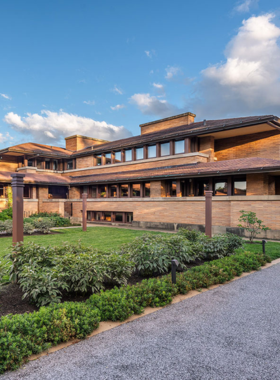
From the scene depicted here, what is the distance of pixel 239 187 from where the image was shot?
62.4 ft

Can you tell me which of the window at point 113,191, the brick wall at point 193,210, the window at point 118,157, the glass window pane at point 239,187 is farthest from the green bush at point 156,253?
the window at point 118,157

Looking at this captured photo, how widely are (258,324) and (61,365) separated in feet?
11.5

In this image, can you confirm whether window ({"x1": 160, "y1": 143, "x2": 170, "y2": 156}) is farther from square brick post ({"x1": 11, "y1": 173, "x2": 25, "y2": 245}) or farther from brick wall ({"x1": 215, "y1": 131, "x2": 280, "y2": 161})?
square brick post ({"x1": 11, "y1": 173, "x2": 25, "y2": 245})

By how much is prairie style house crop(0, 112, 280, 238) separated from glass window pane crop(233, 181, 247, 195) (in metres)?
0.07

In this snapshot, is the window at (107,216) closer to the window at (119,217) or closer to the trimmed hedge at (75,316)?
the window at (119,217)

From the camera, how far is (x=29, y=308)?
16.8 ft

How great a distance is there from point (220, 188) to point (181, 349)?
17.1 meters

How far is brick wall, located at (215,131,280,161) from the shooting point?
824 inches

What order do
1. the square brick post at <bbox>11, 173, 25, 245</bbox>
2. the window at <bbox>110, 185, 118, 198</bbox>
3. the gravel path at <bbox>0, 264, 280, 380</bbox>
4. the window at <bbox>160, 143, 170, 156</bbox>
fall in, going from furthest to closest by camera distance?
the window at <bbox>110, 185, 118, 198</bbox>
the window at <bbox>160, 143, 170, 156</bbox>
the square brick post at <bbox>11, 173, 25, 245</bbox>
the gravel path at <bbox>0, 264, 280, 380</bbox>

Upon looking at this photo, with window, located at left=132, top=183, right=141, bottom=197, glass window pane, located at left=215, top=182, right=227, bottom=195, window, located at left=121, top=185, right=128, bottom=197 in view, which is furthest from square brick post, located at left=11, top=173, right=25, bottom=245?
window, located at left=121, top=185, right=128, bottom=197

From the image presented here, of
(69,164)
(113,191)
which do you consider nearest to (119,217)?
(113,191)

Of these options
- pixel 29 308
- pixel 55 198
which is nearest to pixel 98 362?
pixel 29 308

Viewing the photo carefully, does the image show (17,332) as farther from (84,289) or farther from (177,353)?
(177,353)

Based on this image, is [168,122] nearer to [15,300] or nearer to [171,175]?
[171,175]
